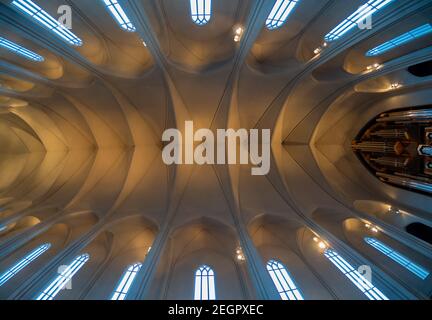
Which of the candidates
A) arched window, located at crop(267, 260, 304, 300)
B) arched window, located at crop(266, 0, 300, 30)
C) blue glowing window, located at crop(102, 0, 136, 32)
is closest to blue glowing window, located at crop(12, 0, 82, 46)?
blue glowing window, located at crop(102, 0, 136, 32)

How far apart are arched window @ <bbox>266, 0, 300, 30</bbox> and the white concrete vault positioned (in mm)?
251

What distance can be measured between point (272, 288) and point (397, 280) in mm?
3490

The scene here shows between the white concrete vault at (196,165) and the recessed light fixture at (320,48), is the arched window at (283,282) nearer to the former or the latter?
the white concrete vault at (196,165)

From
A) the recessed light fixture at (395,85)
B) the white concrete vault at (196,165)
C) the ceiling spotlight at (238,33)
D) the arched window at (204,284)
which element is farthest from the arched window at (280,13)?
the arched window at (204,284)

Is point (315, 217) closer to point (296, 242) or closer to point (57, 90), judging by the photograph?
point (296, 242)

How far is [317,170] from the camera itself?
34.5ft

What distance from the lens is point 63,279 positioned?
6.70 meters

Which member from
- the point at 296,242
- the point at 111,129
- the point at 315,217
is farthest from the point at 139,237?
the point at 315,217

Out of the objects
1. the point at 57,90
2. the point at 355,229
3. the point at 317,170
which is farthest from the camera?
the point at 317,170

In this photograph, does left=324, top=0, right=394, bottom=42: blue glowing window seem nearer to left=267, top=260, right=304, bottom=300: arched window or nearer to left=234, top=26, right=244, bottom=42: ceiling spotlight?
left=234, top=26, right=244, bottom=42: ceiling spotlight

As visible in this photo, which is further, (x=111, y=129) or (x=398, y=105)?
(x=111, y=129)

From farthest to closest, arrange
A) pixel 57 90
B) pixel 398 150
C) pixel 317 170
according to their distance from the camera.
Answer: pixel 317 170 < pixel 398 150 < pixel 57 90

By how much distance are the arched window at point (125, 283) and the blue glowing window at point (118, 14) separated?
9.24 m

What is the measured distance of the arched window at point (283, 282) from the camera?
6805mm
